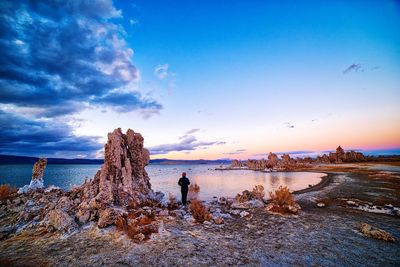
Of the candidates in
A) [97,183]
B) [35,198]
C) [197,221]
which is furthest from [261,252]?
[35,198]

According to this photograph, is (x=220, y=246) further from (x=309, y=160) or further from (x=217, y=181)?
(x=309, y=160)

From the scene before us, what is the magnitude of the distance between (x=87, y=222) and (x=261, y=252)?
8.62 m

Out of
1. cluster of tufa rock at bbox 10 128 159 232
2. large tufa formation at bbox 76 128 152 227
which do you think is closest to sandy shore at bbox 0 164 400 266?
cluster of tufa rock at bbox 10 128 159 232

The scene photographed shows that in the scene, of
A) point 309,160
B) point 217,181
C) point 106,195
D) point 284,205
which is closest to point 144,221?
point 106,195

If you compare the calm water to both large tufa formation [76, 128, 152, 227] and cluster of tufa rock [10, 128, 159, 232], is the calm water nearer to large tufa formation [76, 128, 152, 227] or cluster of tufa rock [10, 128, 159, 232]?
large tufa formation [76, 128, 152, 227]

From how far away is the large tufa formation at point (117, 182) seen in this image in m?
12.0

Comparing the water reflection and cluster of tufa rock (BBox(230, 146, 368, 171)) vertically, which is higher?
cluster of tufa rock (BBox(230, 146, 368, 171))

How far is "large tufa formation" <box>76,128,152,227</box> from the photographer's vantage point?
39.3ft

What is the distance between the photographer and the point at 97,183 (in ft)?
53.4

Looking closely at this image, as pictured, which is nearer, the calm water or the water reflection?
the water reflection

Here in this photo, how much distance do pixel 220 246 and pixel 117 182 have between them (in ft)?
34.3

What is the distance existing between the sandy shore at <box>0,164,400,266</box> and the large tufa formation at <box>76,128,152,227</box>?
5.49 ft

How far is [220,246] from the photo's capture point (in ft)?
28.2

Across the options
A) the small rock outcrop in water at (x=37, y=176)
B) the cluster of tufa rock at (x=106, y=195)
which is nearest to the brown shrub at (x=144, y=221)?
the cluster of tufa rock at (x=106, y=195)
